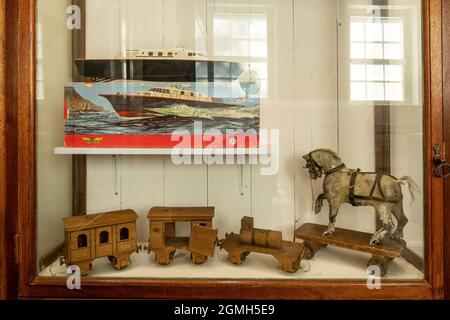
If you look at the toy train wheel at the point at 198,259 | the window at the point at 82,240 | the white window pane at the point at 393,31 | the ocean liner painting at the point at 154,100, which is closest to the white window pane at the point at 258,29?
the ocean liner painting at the point at 154,100

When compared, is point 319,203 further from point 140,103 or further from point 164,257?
point 140,103

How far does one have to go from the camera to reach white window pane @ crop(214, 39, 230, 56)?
1.03 meters

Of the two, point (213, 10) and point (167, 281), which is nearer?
point (167, 281)

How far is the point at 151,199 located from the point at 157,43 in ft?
1.67

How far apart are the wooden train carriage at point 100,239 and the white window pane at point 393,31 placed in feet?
3.09

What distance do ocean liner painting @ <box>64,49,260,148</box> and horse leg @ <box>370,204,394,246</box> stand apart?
1.46 ft

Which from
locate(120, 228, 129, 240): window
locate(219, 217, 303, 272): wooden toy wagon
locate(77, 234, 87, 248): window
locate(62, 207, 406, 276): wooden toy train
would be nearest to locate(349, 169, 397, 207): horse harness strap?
locate(62, 207, 406, 276): wooden toy train

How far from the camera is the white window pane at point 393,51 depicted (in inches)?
37.4

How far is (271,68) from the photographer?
1.05 metres

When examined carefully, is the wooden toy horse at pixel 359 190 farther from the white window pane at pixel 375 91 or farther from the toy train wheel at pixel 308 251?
the white window pane at pixel 375 91

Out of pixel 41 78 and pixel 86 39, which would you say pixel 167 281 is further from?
pixel 86 39

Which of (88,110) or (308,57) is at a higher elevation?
(308,57)
